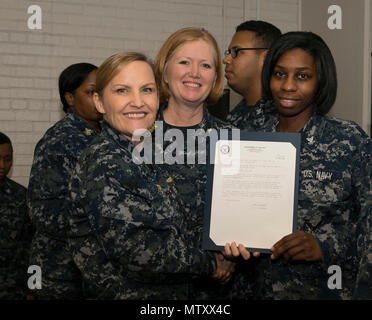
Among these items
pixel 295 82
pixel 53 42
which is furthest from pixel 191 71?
pixel 53 42

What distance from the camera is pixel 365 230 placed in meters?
1.63

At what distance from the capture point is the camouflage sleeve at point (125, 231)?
4.47 ft

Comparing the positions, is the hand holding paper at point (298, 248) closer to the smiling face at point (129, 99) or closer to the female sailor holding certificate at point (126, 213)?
the female sailor holding certificate at point (126, 213)

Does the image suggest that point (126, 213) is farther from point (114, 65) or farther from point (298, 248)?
point (298, 248)

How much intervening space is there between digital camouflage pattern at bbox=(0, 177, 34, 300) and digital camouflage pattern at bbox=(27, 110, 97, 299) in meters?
1.09

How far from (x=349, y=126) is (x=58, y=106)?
3.13m

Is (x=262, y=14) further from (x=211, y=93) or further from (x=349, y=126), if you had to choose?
(x=349, y=126)

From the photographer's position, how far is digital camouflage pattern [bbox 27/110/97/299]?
2197 mm

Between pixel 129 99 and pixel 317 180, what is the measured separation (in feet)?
2.56

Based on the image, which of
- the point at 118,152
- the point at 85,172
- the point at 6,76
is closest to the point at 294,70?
the point at 118,152

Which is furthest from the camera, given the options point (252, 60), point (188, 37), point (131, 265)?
point (252, 60)

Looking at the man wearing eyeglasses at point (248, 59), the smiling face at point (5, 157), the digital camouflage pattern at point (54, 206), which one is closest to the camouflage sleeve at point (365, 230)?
the man wearing eyeglasses at point (248, 59)

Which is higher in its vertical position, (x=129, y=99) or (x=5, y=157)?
(x=129, y=99)
